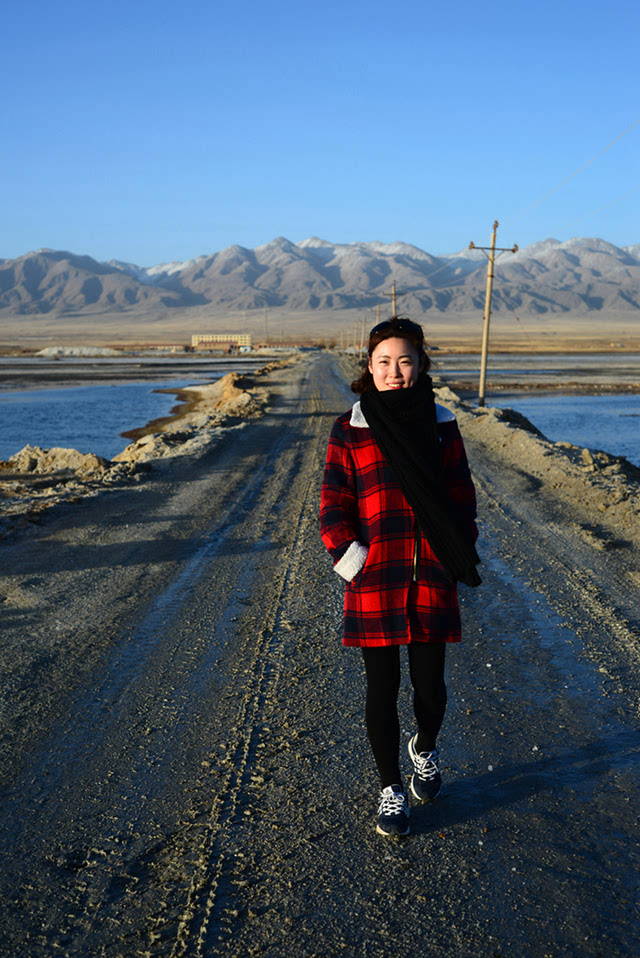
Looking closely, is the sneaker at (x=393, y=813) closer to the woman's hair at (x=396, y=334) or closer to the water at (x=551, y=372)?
the woman's hair at (x=396, y=334)

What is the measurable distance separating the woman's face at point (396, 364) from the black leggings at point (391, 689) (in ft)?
3.46

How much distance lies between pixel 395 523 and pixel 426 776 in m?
1.17

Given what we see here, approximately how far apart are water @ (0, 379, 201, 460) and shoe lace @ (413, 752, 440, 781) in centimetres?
1943

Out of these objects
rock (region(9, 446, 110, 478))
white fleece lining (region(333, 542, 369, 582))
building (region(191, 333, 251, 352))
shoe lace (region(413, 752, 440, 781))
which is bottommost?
building (region(191, 333, 251, 352))

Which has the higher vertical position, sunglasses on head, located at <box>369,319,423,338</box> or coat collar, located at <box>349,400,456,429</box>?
sunglasses on head, located at <box>369,319,423,338</box>

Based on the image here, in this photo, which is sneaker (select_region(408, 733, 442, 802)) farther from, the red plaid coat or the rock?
the rock

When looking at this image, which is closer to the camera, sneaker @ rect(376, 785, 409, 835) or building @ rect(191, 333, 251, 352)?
sneaker @ rect(376, 785, 409, 835)

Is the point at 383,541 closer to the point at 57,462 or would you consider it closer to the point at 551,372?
the point at 57,462

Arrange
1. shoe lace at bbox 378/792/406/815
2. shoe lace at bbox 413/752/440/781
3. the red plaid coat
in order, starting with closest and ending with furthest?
the red plaid coat, shoe lace at bbox 378/792/406/815, shoe lace at bbox 413/752/440/781

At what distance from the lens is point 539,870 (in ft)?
9.99

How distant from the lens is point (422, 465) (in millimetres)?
3055

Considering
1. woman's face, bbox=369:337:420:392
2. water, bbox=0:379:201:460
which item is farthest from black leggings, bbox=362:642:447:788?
water, bbox=0:379:201:460

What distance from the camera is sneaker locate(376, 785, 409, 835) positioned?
10.7ft

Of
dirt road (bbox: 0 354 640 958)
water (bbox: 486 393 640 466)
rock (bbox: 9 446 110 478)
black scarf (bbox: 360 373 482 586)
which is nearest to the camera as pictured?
dirt road (bbox: 0 354 640 958)
